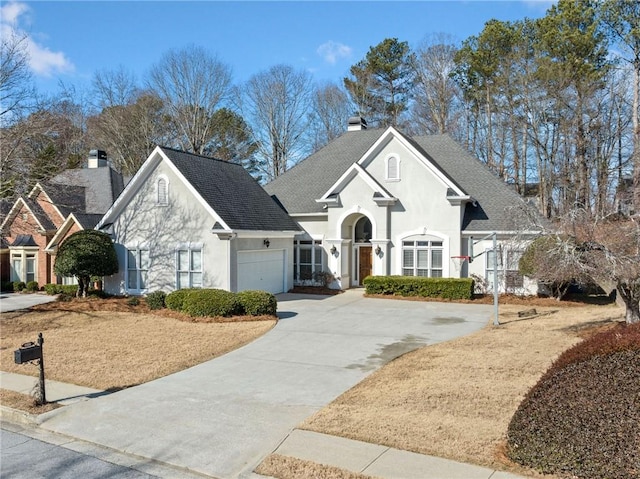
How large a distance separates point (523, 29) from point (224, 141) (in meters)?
23.7

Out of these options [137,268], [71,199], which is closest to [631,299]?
[137,268]

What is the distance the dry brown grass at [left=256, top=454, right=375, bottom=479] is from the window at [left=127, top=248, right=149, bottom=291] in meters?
16.6

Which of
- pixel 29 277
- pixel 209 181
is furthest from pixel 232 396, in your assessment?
pixel 29 277

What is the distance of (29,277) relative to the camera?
27.0 meters

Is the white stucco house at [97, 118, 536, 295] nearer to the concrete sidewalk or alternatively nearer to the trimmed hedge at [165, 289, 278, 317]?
the trimmed hedge at [165, 289, 278, 317]

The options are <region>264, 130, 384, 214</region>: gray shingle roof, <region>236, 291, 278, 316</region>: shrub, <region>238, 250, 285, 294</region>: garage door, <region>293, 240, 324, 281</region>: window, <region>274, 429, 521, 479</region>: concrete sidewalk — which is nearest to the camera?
<region>274, 429, 521, 479</region>: concrete sidewalk

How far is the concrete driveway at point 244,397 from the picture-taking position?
669 cm

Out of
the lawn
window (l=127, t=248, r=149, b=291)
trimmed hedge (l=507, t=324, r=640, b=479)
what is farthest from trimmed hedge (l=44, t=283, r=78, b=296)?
trimmed hedge (l=507, t=324, r=640, b=479)

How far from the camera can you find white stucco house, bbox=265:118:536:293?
2209 cm

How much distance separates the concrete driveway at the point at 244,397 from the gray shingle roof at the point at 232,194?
6.46m

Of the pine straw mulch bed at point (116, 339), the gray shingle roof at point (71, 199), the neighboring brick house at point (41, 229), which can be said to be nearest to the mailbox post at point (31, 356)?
the pine straw mulch bed at point (116, 339)

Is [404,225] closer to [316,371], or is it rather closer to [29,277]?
[316,371]

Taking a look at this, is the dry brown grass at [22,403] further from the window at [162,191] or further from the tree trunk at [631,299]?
the tree trunk at [631,299]

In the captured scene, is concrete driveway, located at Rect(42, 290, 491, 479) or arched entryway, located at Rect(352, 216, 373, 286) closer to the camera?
concrete driveway, located at Rect(42, 290, 491, 479)
